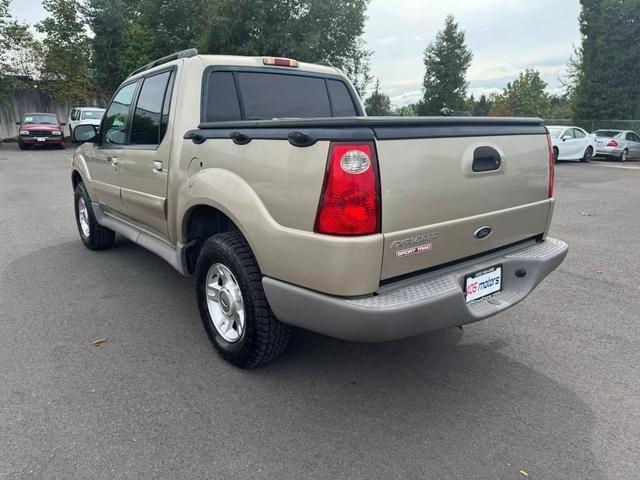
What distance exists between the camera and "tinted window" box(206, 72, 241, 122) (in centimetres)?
345

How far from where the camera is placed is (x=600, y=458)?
2.26m

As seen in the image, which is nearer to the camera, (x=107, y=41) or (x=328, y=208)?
(x=328, y=208)

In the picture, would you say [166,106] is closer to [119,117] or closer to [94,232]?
[119,117]

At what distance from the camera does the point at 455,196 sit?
2.54 m

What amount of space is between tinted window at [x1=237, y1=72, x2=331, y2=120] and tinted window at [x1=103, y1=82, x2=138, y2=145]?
129cm

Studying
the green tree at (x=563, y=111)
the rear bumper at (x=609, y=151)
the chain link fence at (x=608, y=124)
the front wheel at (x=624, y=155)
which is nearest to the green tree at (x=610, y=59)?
the chain link fence at (x=608, y=124)

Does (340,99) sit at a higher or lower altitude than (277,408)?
higher

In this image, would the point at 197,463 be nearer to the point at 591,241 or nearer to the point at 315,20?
the point at 591,241

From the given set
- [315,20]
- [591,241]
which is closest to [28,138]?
[315,20]

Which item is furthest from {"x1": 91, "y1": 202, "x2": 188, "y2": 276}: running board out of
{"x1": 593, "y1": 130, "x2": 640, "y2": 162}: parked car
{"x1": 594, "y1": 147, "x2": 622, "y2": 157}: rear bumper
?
{"x1": 594, "y1": 147, "x2": 622, "y2": 157}: rear bumper

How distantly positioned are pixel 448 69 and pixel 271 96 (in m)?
37.8

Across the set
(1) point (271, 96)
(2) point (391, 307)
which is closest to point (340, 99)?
(1) point (271, 96)

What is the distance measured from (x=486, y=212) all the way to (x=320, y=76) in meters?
2.16

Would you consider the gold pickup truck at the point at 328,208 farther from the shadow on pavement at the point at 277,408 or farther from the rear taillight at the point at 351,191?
the shadow on pavement at the point at 277,408
